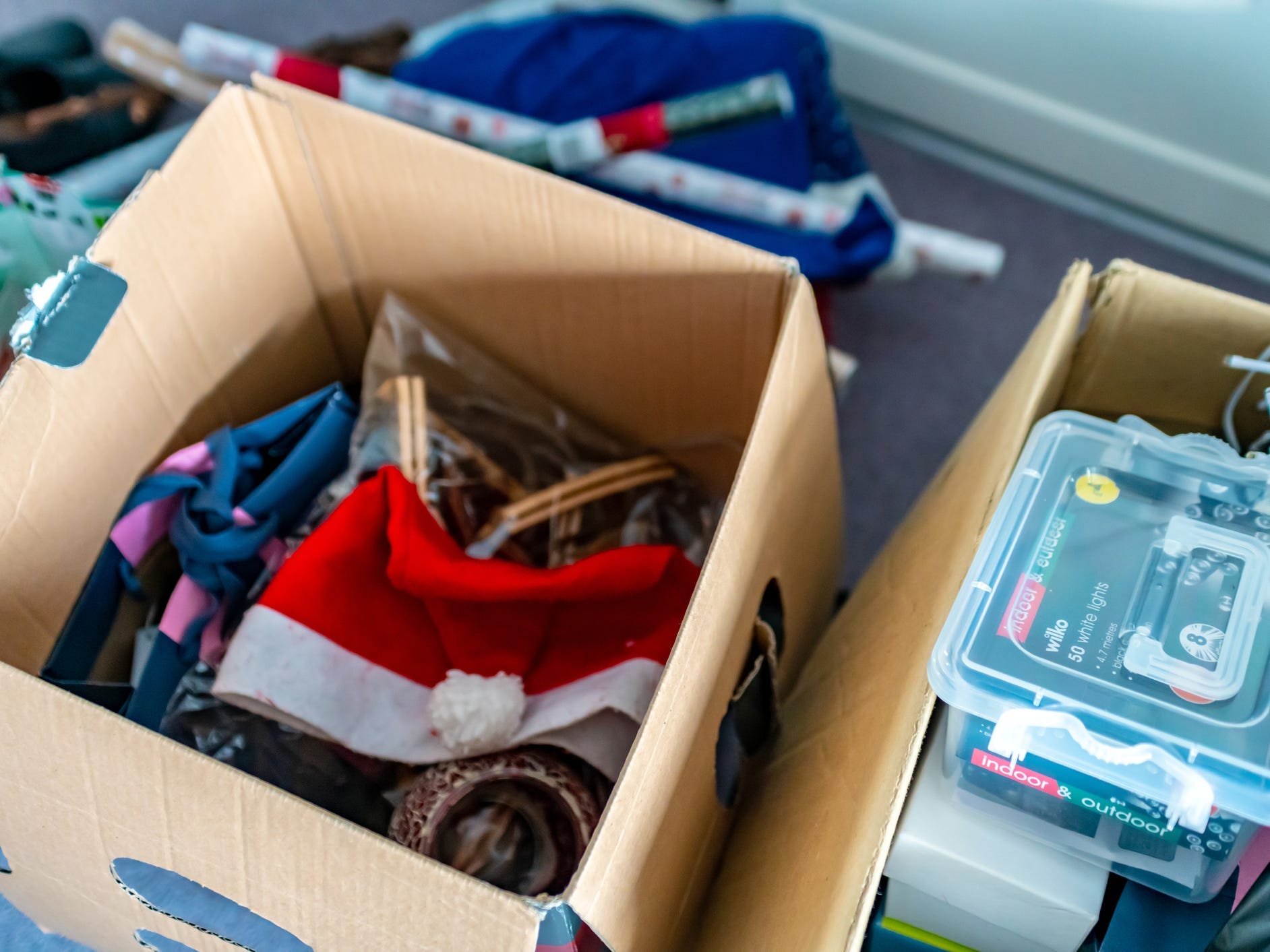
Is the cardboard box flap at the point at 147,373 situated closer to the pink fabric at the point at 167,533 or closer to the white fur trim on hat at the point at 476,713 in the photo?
the pink fabric at the point at 167,533

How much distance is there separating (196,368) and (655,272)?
0.35 meters

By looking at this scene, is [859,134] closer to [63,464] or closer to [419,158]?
[419,158]

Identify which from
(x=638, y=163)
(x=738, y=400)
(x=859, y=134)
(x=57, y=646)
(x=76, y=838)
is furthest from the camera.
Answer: (x=859, y=134)

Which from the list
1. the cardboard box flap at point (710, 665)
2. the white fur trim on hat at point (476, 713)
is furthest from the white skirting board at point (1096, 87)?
the white fur trim on hat at point (476, 713)

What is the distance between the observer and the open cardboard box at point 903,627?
1.71ft

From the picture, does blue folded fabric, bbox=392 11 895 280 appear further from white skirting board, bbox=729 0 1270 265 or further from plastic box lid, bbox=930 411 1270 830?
plastic box lid, bbox=930 411 1270 830

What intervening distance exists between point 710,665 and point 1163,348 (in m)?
0.38

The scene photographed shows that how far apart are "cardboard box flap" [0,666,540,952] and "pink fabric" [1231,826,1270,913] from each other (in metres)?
0.36

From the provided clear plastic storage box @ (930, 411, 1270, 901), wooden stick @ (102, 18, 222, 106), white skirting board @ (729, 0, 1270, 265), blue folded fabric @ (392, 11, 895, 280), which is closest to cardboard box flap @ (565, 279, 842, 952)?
clear plastic storage box @ (930, 411, 1270, 901)

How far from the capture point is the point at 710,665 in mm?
564

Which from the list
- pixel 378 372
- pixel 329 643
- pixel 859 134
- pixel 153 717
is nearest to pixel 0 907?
pixel 153 717

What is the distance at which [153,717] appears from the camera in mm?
696

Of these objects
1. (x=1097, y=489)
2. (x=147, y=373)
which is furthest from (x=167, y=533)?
(x=1097, y=489)

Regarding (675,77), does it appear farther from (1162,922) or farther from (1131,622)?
(1162,922)
